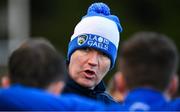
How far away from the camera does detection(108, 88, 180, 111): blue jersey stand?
4.66 meters

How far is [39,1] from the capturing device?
57.6ft

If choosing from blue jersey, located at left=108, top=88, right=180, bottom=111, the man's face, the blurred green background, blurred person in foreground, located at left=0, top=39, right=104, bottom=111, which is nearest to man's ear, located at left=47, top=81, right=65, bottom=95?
blurred person in foreground, located at left=0, top=39, right=104, bottom=111

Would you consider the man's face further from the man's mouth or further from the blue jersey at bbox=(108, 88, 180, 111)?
the blue jersey at bbox=(108, 88, 180, 111)

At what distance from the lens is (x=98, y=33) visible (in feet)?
20.0

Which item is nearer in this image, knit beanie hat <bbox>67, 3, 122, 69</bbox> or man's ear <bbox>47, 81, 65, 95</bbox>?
man's ear <bbox>47, 81, 65, 95</bbox>

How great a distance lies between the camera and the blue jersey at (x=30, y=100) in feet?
15.2

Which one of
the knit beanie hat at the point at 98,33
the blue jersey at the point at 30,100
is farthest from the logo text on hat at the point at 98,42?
the blue jersey at the point at 30,100

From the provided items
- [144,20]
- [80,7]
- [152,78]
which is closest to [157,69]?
[152,78]

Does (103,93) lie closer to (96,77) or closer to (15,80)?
(96,77)

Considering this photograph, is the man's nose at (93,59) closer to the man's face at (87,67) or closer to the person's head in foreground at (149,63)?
the man's face at (87,67)

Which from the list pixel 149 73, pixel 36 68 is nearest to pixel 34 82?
pixel 36 68

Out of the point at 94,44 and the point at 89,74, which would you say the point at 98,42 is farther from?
the point at 89,74

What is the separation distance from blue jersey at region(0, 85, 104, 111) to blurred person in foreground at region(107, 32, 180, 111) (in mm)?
293

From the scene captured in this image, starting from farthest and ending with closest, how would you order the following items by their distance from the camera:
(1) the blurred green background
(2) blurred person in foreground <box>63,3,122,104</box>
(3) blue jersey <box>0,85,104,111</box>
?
(1) the blurred green background < (2) blurred person in foreground <box>63,3,122,104</box> < (3) blue jersey <box>0,85,104,111</box>
